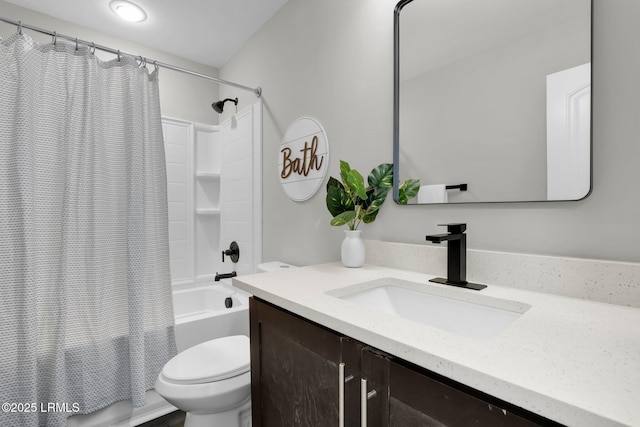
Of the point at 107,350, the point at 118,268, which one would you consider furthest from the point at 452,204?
the point at 107,350

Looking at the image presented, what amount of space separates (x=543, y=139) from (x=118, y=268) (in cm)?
188

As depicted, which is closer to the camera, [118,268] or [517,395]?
[517,395]

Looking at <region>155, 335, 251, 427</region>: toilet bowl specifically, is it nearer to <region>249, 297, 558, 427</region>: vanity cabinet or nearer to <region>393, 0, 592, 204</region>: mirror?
<region>249, 297, 558, 427</region>: vanity cabinet

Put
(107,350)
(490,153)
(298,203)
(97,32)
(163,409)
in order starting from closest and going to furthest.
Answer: (490,153) → (107,350) → (163,409) → (298,203) → (97,32)

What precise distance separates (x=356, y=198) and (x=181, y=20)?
193 centimetres

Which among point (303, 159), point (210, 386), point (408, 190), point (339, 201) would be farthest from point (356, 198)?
point (210, 386)

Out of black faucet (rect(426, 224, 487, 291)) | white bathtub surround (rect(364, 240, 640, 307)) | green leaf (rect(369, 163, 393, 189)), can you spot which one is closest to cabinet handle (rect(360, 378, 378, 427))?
black faucet (rect(426, 224, 487, 291))

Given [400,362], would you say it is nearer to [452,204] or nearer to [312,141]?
[452,204]

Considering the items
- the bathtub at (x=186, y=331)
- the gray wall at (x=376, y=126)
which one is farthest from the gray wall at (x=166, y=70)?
the bathtub at (x=186, y=331)

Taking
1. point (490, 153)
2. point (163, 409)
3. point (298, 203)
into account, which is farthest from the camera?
point (298, 203)

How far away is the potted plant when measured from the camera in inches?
46.1

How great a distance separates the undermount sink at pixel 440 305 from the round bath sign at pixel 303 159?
814 mm

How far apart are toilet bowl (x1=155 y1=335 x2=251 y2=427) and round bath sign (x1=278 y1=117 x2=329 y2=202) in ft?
3.05

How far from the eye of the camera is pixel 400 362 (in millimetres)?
556
